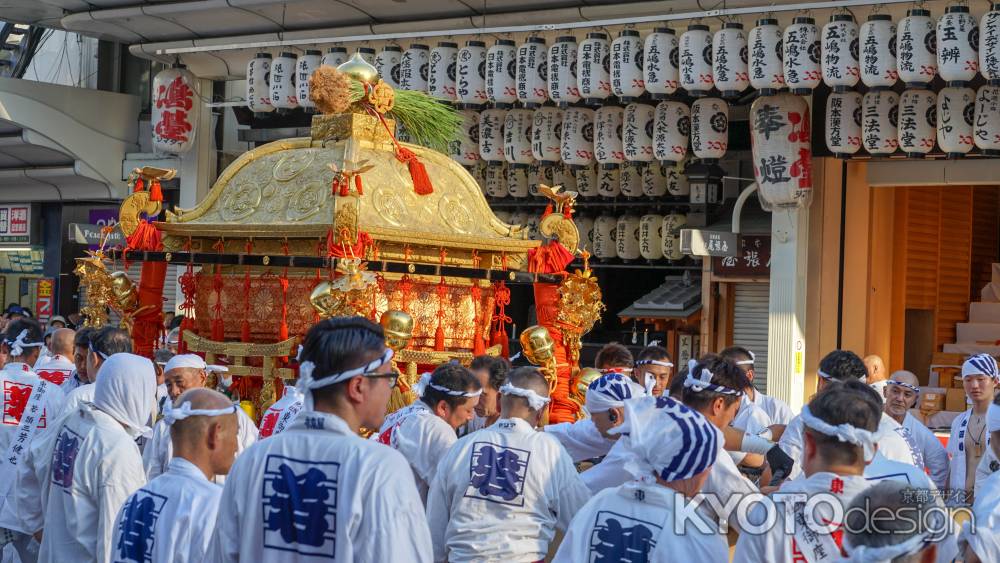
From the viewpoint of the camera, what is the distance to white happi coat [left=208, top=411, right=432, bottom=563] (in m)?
3.00

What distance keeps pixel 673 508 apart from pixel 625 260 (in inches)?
474

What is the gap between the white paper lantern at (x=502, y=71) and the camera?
537 inches

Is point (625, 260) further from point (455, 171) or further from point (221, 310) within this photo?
point (221, 310)

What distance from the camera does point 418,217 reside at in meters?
8.02

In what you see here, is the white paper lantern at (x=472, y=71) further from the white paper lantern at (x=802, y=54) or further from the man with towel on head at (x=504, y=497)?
the man with towel on head at (x=504, y=497)

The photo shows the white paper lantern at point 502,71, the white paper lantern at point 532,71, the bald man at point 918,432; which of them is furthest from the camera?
the white paper lantern at point 502,71

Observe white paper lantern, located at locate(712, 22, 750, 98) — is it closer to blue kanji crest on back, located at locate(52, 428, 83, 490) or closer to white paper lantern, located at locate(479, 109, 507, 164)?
white paper lantern, located at locate(479, 109, 507, 164)

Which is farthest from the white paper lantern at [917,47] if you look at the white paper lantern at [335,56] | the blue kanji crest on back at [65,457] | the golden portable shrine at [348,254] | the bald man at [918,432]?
the blue kanji crest on back at [65,457]

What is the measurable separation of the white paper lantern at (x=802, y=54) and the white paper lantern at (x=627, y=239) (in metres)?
3.63

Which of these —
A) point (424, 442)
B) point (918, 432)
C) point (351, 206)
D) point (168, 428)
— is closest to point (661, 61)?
point (351, 206)

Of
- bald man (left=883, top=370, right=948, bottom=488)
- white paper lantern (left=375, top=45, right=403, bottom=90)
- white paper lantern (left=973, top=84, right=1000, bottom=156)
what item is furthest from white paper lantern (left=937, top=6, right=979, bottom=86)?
white paper lantern (left=375, top=45, right=403, bottom=90)

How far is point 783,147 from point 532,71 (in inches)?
112

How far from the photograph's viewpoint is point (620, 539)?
330 centimetres

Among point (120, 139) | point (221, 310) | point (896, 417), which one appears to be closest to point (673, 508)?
point (896, 417)
